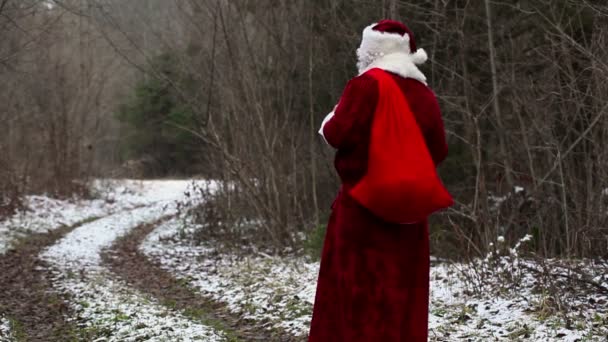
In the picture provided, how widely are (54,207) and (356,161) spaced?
1810 cm

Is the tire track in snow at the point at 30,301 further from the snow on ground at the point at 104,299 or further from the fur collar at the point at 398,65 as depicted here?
the fur collar at the point at 398,65

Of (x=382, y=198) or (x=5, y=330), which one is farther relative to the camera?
(x=5, y=330)

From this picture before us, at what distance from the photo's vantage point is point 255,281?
923cm

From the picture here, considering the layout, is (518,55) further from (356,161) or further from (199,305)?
(356,161)

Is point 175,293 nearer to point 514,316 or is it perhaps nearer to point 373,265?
point 514,316

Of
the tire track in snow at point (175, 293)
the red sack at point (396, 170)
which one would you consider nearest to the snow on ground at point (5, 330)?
the tire track in snow at point (175, 293)

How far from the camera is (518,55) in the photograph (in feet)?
35.7

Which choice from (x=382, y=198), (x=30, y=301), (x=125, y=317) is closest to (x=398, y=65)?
(x=382, y=198)

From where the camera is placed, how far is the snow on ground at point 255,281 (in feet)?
24.3

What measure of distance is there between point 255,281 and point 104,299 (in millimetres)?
1938

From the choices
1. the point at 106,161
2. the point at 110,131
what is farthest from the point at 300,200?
the point at 110,131

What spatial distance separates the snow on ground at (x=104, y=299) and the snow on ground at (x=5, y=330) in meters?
0.70

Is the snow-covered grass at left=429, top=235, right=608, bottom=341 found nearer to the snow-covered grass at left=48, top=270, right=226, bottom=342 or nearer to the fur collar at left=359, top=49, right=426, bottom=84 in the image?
the snow-covered grass at left=48, top=270, right=226, bottom=342

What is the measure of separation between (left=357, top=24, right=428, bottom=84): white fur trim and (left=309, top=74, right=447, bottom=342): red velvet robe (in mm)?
53
